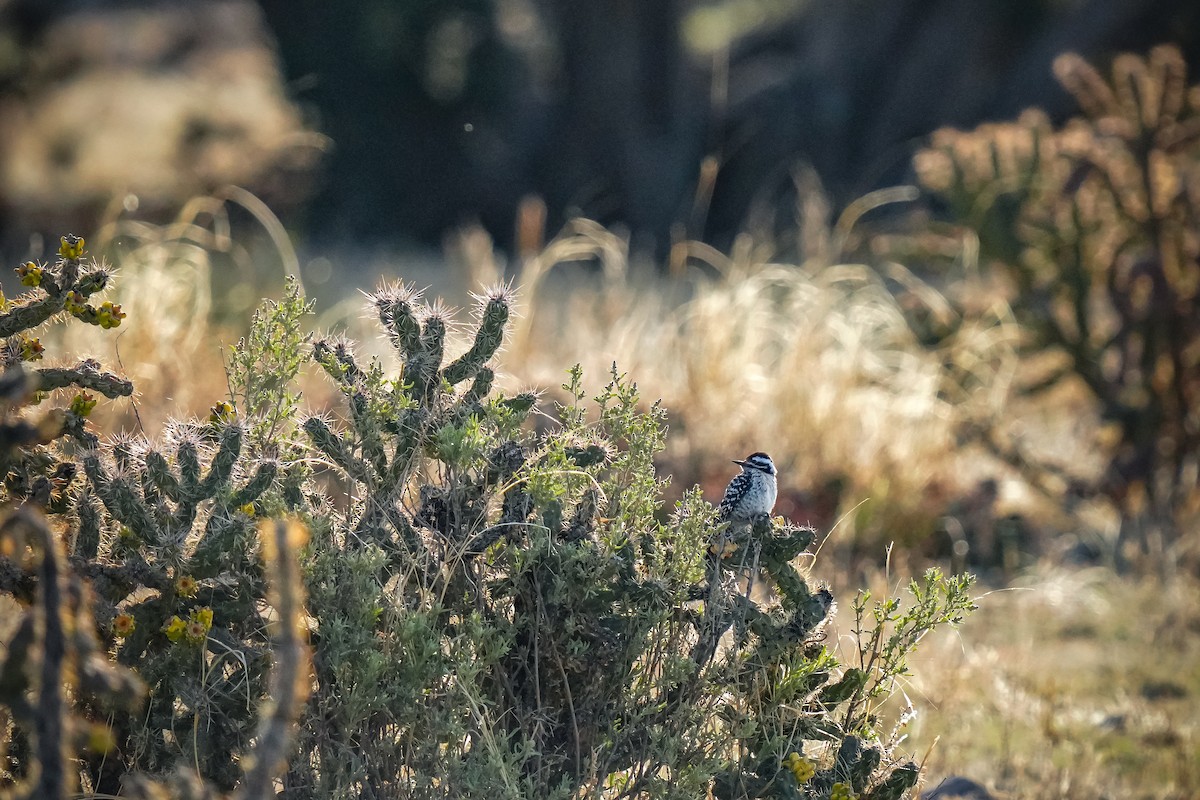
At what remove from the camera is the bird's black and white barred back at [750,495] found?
332 centimetres

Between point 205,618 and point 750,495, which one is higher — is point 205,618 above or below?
below

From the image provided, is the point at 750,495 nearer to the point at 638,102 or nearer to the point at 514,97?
the point at 638,102

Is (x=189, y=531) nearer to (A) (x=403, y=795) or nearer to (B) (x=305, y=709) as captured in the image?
(B) (x=305, y=709)

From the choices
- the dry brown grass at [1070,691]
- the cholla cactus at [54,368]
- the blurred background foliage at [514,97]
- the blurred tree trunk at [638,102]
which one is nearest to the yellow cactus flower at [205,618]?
the cholla cactus at [54,368]

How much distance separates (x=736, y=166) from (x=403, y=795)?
1787cm

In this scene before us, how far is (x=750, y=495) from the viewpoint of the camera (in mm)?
3350

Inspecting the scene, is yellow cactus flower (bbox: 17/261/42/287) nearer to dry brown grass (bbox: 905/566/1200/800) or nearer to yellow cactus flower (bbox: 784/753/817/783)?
yellow cactus flower (bbox: 784/753/817/783)

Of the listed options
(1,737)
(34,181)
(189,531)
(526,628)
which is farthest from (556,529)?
(34,181)

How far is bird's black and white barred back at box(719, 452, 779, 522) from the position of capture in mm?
3318

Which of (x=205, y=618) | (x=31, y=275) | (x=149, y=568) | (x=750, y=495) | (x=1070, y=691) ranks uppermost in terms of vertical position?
(x=31, y=275)

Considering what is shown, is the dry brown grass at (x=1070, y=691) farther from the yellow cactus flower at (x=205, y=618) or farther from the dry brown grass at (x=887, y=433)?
the yellow cactus flower at (x=205, y=618)

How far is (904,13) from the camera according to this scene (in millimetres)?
18594

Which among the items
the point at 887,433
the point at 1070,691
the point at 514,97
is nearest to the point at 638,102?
the point at 514,97

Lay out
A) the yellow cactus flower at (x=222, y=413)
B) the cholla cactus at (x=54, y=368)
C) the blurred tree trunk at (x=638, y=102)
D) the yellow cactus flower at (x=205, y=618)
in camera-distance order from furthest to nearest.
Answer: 1. the blurred tree trunk at (x=638, y=102)
2. the yellow cactus flower at (x=222, y=413)
3. the cholla cactus at (x=54, y=368)
4. the yellow cactus flower at (x=205, y=618)
